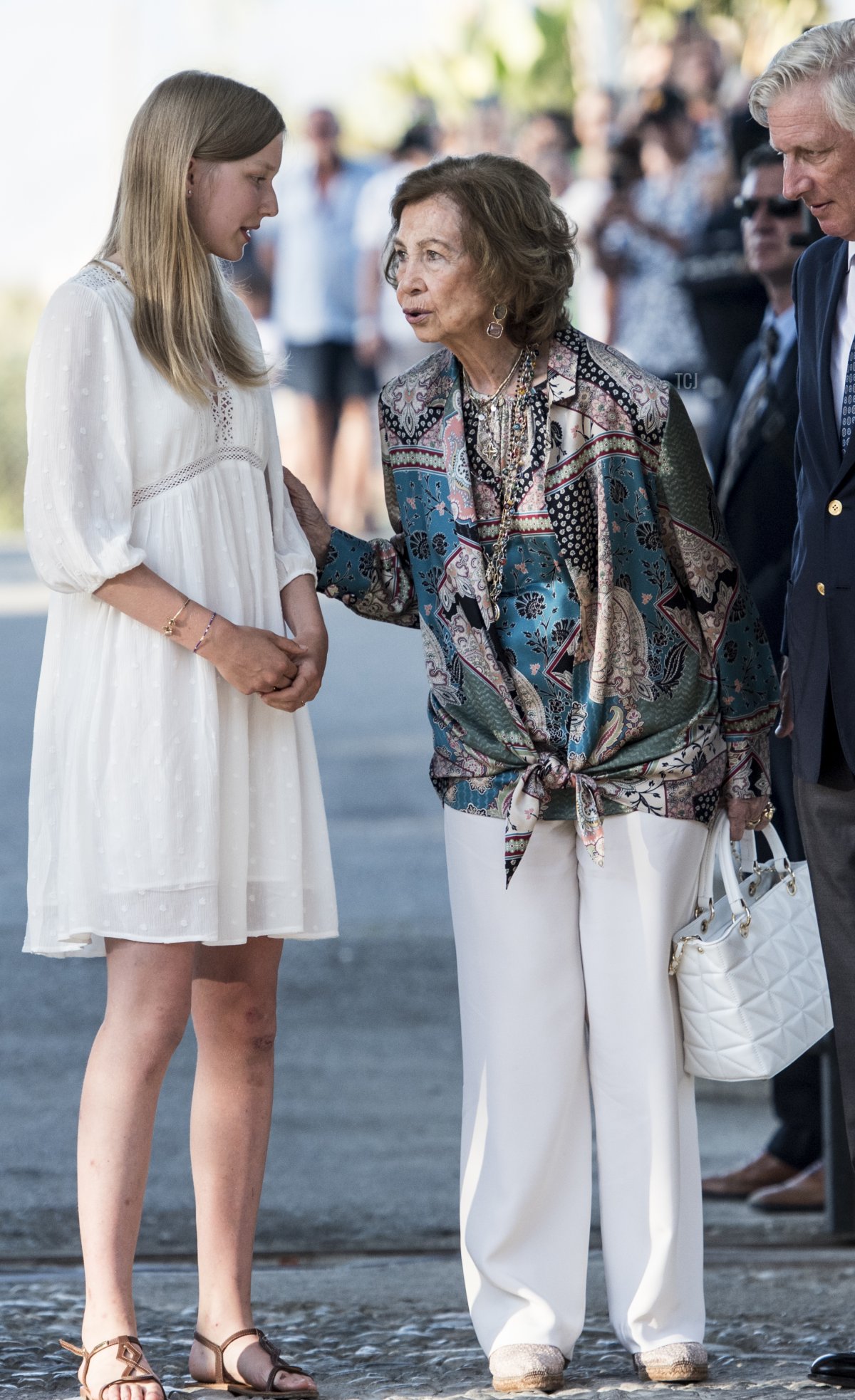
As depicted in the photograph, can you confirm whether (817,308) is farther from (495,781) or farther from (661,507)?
(495,781)

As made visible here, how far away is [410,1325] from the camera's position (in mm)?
3609

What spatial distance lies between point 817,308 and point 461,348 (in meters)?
0.60

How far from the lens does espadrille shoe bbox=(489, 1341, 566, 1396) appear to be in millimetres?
3150

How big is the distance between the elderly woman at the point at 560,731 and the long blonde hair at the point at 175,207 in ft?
1.14

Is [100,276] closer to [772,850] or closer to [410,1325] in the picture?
[772,850]

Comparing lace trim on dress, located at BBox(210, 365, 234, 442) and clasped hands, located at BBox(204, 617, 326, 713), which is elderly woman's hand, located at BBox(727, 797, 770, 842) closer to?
clasped hands, located at BBox(204, 617, 326, 713)

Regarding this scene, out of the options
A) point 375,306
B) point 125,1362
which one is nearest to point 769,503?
point 125,1362

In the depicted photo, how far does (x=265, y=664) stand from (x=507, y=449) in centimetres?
58

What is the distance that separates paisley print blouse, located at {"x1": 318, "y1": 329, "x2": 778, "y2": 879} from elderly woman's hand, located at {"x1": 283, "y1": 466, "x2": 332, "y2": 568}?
0.60 ft

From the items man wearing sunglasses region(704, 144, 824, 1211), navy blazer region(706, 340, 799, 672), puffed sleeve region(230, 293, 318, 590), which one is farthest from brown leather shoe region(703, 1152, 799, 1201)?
puffed sleeve region(230, 293, 318, 590)

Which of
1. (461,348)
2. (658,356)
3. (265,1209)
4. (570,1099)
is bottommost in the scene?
(265,1209)

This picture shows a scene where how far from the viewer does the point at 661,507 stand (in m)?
3.18

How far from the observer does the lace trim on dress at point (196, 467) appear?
2975mm

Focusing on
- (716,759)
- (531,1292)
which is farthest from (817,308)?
Result: (531,1292)
